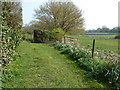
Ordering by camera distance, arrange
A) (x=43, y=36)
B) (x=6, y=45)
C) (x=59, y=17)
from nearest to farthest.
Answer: (x=6, y=45) → (x=43, y=36) → (x=59, y=17)

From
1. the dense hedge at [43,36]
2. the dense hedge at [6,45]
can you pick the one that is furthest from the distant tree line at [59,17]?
the dense hedge at [6,45]

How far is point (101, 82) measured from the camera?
3.58m

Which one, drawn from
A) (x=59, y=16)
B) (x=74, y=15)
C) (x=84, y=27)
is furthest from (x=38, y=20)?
(x=84, y=27)

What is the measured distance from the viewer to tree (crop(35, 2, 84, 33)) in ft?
68.4

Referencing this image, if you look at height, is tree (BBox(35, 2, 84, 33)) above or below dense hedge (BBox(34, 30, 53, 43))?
above

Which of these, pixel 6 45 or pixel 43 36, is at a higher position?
pixel 43 36

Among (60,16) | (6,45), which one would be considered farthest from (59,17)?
(6,45)

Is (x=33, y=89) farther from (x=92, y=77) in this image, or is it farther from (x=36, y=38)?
(x=36, y=38)

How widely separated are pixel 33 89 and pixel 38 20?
20.1 meters

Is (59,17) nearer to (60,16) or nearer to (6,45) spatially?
(60,16)

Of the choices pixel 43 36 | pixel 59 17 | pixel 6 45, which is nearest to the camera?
pixel 6 45

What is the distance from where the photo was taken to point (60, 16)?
68.3 feet

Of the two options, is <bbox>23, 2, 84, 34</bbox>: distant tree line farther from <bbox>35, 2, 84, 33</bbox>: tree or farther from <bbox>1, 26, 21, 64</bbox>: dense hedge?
<bbox>1, 26, 21, 64</bbox>: dense hedge

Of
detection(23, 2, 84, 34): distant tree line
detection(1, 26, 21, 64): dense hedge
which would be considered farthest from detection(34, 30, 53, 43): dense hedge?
detection(1, 26, 21, 64): dense hedge
